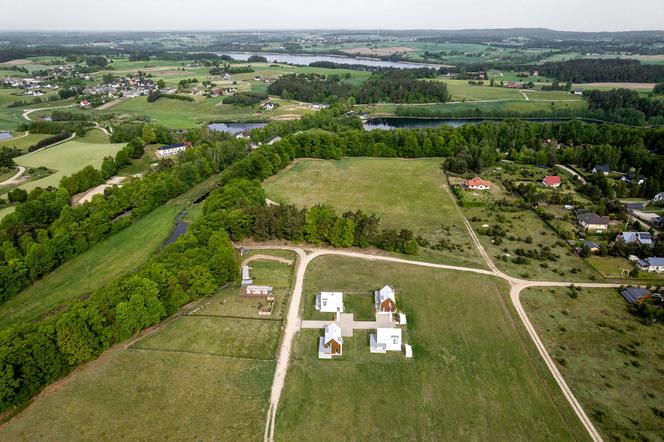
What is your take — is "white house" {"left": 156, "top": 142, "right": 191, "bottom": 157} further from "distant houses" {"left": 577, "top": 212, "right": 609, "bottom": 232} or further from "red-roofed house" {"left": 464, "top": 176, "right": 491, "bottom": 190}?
"distant houses" {"left": 577, "top": 212, "right": 609, "bottom": 232}

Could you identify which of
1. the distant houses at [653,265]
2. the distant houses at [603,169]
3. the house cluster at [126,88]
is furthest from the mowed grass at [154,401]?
the house cluster at [126,88]

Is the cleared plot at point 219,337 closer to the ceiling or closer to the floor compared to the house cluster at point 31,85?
closer to the floor

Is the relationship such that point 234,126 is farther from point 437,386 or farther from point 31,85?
point 437,386

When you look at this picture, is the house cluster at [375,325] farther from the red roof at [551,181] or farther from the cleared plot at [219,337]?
the red roof at [551,181]

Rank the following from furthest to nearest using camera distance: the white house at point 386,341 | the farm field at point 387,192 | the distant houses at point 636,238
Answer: the farm field at point 387,192 < the distant houses at point 636,238 < the white house at point 386,341

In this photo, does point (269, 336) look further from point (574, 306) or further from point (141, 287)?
point (574, 306)

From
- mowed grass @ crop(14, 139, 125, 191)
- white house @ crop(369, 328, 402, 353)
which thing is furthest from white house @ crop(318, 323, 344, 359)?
mowed grass @ crop(14, 139, 125, 191)

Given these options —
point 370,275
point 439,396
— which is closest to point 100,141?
point 370,275
